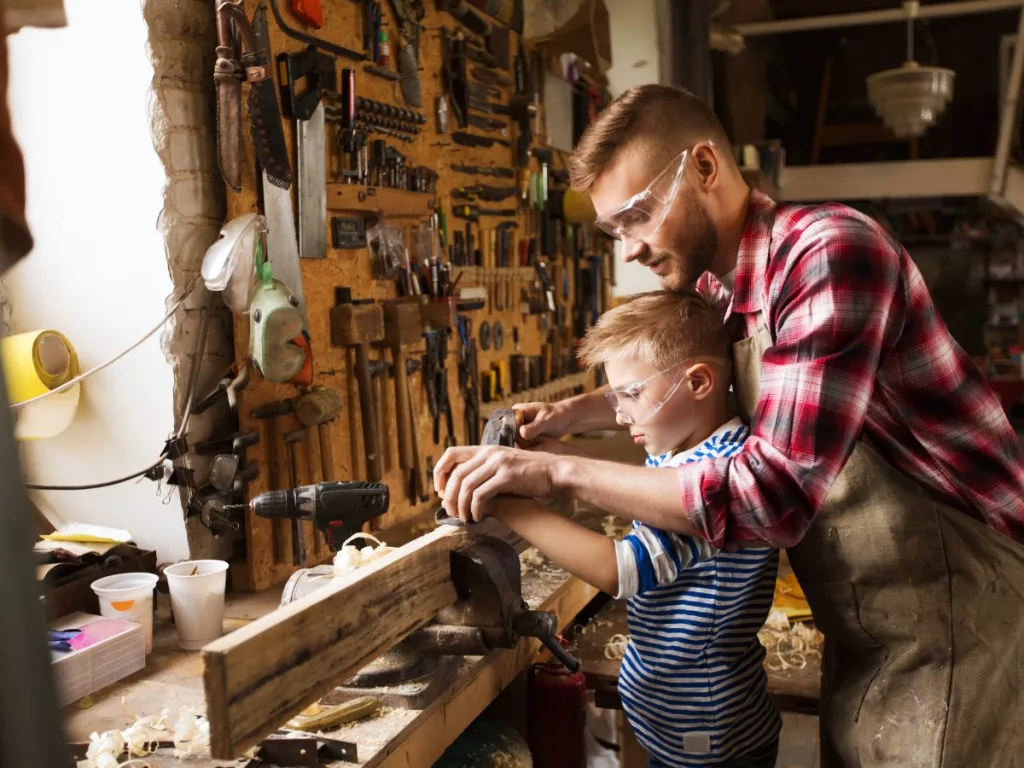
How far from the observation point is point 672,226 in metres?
1.72

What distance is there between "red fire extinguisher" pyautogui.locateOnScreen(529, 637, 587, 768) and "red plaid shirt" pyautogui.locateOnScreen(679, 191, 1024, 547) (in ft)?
3.48

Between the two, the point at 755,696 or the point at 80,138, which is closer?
the point at 755,696

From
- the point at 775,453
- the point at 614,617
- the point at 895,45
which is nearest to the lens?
the point at 775,453

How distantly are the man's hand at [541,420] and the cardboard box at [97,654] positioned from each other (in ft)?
3.00

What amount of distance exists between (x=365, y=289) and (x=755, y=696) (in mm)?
1681

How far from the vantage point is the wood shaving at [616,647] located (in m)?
2.45

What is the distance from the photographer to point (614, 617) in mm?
2758

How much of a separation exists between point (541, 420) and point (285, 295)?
0.74 meters

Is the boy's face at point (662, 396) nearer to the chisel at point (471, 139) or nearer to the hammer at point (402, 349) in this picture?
the hammer at point (402, 349)

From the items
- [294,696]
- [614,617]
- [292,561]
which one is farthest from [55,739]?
[614,617]

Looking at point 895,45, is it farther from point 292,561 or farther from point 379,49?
point 292,561

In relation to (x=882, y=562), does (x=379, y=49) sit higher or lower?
higher

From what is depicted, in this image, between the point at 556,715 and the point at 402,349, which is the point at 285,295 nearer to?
the point at 402,349

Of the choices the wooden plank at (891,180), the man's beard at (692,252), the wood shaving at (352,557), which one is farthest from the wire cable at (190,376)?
the wooden plank at (891,180)
